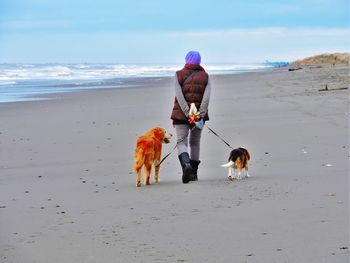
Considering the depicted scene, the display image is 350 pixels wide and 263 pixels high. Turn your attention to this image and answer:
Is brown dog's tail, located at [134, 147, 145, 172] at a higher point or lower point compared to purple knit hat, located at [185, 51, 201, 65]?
lower

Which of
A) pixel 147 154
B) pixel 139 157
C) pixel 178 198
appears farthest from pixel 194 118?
pixel 178 198

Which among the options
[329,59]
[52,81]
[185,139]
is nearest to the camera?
[185,139]

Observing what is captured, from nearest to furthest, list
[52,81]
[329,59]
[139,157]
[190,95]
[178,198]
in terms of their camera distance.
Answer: [178,198] → [139,157] → [190,95] → [52,81] → [329,59]

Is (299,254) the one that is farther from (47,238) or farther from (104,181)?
(104,181)

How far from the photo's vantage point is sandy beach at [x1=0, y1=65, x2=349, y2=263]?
191 inches

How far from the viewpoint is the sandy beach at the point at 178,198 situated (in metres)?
4.86

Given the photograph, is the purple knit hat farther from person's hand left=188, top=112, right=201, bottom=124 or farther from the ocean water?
the ocean water

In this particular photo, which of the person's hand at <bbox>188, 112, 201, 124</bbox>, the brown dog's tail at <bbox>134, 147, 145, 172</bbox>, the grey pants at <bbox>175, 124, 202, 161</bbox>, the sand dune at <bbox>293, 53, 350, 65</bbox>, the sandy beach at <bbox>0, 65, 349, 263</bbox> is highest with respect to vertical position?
the sand dune at <bbox>293, 53, 350, 65</bbox>

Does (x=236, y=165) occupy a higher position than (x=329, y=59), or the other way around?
(x=329, y=59)

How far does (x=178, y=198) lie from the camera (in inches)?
267

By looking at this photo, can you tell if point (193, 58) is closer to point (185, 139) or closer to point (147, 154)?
point (185, 139)

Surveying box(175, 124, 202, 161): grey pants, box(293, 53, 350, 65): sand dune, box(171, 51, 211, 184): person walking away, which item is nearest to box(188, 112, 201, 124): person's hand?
box(171, 51, 211, 184): person walking away

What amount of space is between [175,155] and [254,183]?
2898mm

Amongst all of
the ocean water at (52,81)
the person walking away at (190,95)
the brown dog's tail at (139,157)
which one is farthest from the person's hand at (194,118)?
the ocean water at (52,81)
